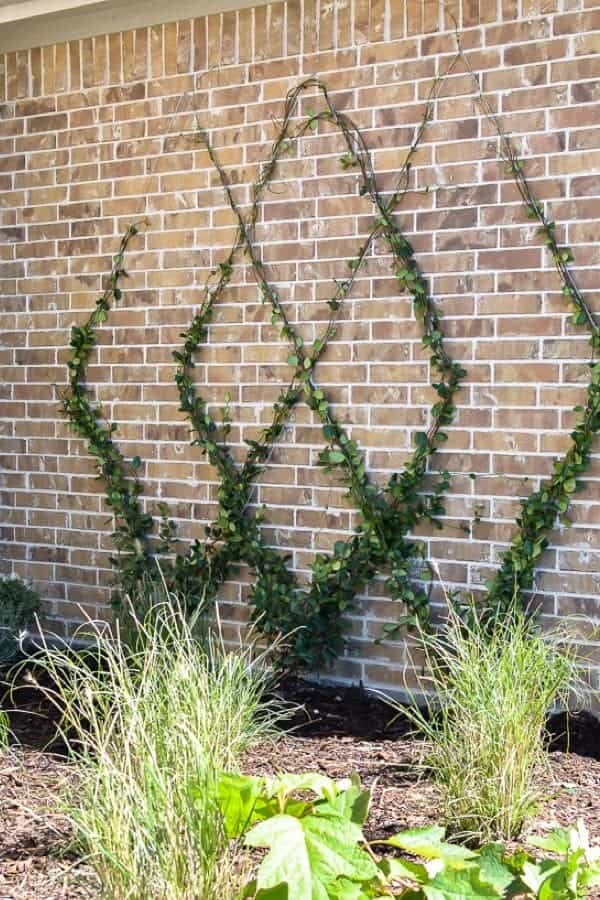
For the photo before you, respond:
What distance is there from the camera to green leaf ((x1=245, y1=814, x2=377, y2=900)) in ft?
7.29

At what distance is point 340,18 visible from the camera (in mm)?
4520

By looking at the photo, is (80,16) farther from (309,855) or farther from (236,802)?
(309,855)

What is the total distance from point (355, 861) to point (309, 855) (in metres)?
0.10

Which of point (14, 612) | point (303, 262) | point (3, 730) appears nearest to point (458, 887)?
point (3, 730)

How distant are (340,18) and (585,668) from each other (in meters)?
2.76

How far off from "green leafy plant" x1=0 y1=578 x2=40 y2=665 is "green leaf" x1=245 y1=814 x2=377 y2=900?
2.69m

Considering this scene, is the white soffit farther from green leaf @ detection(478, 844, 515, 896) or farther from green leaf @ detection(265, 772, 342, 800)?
green leaf @ detection(478, 844, 515, 896)

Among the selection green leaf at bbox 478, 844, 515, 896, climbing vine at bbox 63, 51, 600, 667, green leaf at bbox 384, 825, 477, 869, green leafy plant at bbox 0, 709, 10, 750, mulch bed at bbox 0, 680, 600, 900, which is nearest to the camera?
green leaf at bbox 478, 844, 515, 896

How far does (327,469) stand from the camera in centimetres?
455

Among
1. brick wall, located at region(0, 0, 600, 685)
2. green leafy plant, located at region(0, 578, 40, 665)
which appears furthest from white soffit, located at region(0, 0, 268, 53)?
green leafy plant, located at region(0, 578, 40, 665)

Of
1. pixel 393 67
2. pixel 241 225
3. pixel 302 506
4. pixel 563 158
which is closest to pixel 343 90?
pixel 393 67

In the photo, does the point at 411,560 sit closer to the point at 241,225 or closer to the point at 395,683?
the point at 395,683

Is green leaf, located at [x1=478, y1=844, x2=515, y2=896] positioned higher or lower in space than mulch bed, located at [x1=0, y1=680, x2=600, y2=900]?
higher

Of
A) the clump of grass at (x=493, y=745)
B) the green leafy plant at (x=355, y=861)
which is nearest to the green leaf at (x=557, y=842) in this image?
the green leafy plant at (x=355, y=861)
